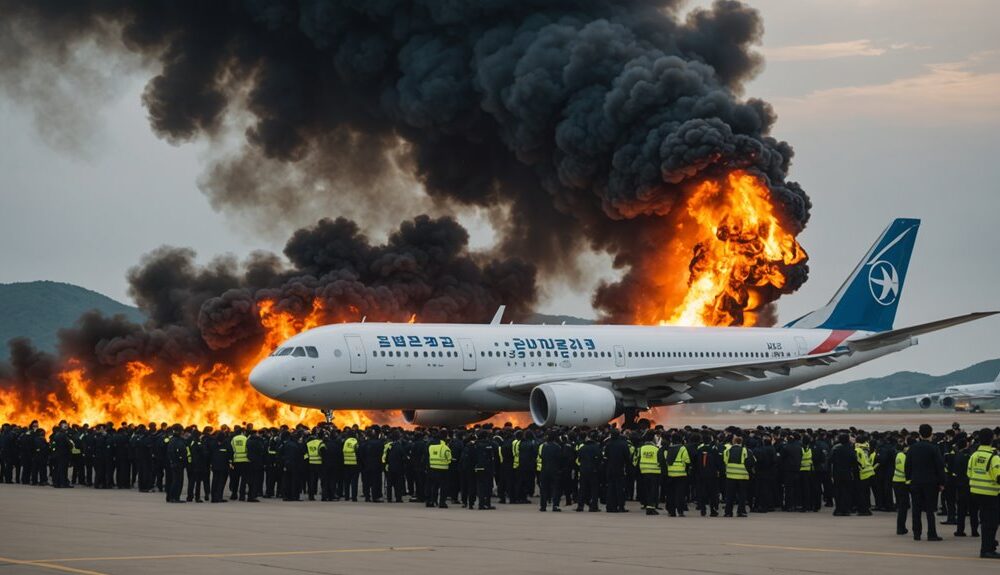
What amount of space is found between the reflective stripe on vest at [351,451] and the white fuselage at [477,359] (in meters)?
9.21

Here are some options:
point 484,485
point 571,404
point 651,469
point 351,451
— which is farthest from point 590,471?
point 571,404

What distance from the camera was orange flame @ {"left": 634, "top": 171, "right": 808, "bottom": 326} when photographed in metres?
55.5

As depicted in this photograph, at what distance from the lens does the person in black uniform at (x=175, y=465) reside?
31125 millimetres

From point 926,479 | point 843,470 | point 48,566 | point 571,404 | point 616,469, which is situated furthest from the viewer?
point 571,404

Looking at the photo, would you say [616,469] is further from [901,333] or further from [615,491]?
[901,333]

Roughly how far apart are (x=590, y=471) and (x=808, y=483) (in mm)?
4851

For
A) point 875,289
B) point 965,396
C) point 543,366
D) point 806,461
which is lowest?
point 806,461

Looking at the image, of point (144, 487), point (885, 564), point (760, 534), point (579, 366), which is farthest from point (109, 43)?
point (885, 564)

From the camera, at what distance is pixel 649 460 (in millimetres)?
28969

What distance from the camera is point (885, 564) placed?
1975 centimetres

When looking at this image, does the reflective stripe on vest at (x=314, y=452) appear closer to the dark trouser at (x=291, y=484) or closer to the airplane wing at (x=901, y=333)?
the dark trouser at (x=291, y=484)

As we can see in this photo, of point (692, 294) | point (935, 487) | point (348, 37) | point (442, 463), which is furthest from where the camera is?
point (348, 37)

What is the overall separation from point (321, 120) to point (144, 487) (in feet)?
115

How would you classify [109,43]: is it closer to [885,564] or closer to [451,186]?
[451,186]
